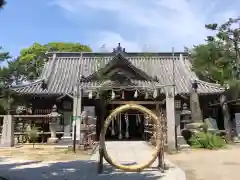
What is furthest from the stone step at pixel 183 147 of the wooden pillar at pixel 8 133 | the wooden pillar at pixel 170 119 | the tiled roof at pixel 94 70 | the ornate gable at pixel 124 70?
the wooden pillar at pixel 8 133

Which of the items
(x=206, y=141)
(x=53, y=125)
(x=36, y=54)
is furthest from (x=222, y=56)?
(x=36, y=54)

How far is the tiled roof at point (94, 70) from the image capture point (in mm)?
25266

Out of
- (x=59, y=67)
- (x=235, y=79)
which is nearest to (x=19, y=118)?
(x=59, y=67)

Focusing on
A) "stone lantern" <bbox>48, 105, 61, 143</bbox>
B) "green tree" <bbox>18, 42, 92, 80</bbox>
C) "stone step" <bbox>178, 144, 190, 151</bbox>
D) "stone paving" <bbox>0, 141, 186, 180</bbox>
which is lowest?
"stone paving" <bbox>0, 141, 186, 180</bbox>

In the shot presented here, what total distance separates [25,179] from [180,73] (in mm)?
22117

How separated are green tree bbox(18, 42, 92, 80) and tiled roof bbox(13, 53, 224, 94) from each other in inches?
488

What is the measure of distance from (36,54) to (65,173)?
123 ft

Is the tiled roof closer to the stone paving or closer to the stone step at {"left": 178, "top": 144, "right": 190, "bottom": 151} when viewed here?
the stone step at {"left": 178, "top": 144, "right": 190, "bottom": 151}

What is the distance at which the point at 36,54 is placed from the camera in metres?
45.6

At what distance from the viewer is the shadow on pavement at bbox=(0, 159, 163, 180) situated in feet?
31.4

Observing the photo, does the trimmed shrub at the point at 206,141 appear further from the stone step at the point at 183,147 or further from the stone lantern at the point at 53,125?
the stone lantern at the point at 53,125

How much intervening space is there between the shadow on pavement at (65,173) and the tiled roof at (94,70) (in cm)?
1263

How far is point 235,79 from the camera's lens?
2500 cm

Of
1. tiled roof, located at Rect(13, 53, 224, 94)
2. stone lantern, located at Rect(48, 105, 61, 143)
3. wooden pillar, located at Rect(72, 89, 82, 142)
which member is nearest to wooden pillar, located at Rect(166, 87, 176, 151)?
wooden pillar, located at Rect(72, 89, 82, 142)
